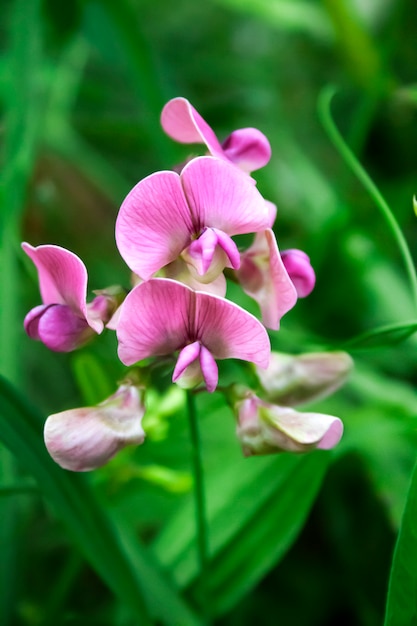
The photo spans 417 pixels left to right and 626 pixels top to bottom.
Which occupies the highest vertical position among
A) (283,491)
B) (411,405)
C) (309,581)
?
(283,491)

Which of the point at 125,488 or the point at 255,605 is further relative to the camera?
the point at 255,605

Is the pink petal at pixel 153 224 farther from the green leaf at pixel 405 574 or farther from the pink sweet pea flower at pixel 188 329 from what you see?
the green leaf at pixel 405 574

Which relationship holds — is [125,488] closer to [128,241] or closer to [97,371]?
[97,371]

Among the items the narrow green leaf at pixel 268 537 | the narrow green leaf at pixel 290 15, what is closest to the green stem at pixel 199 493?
the narrow green leaf at pixel 268 537

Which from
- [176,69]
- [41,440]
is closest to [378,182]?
[176,69]

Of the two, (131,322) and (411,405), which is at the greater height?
(131,322)

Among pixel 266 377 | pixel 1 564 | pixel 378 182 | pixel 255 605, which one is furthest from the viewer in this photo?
pixel 378 182

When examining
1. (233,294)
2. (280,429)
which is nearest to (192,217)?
(280,429)

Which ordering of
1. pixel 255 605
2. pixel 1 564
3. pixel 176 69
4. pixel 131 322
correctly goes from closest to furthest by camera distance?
pixel 131 322 < pixel 1 564 < pixel 255 605 < pixel 176 69
